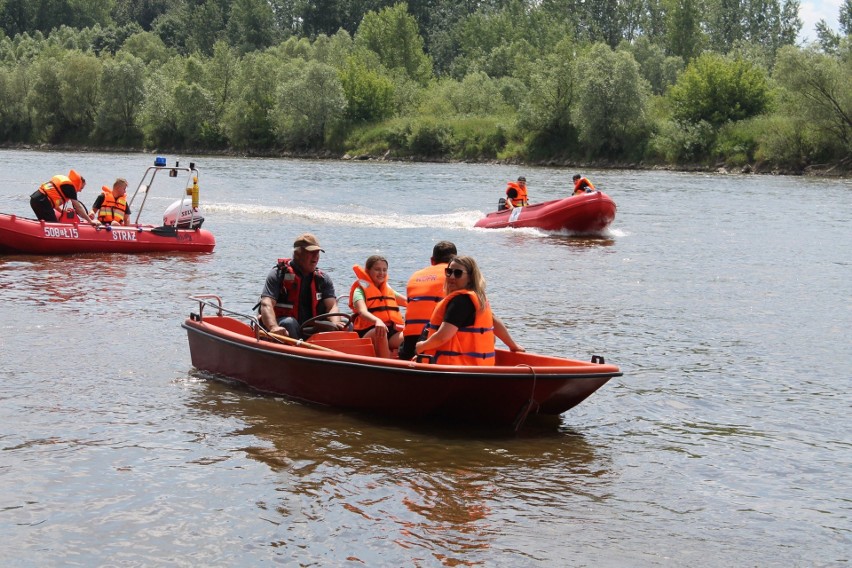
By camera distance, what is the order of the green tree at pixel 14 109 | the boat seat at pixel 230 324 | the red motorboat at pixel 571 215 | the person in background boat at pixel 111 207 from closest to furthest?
1. the boat seat at pixel 230 324
2. the person in background boat at pixel 111 207
3. the red motorboat at pixel 571 215
4. the green tree at pixel 14 109

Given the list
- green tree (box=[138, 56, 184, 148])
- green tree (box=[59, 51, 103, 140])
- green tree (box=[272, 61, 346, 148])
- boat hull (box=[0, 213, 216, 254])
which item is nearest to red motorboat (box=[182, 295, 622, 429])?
boat hull (box=[0, 213, 216, 254])

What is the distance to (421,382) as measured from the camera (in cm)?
873

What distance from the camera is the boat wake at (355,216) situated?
2734 cm

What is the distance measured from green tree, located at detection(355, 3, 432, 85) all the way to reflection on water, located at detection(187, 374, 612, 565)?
84232 mm

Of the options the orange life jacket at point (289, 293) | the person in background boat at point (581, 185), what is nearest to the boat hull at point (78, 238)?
the person in background boat at point (581, 185)

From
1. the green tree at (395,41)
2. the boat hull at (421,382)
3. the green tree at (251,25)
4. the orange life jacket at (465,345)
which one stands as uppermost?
the green tree at (251,25)

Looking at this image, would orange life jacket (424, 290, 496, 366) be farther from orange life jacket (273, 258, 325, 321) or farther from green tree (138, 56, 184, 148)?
Answer: green tree (138, 56, 184, 148)

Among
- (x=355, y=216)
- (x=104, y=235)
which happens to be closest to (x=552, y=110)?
(x=355, y=216)

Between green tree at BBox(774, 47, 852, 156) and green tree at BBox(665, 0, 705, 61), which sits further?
green tree at BBox(665, 0, 705, 61)

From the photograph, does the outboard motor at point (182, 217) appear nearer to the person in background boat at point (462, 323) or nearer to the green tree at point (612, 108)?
the person in background boat at point (462, 323)

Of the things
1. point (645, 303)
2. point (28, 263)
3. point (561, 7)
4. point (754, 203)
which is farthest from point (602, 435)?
point (561, 7)

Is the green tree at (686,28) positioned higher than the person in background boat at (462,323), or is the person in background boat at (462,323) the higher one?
the green tree at (686,28)

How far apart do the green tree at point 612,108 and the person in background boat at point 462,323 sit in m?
49.3

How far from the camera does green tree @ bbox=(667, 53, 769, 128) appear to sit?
57094mm
